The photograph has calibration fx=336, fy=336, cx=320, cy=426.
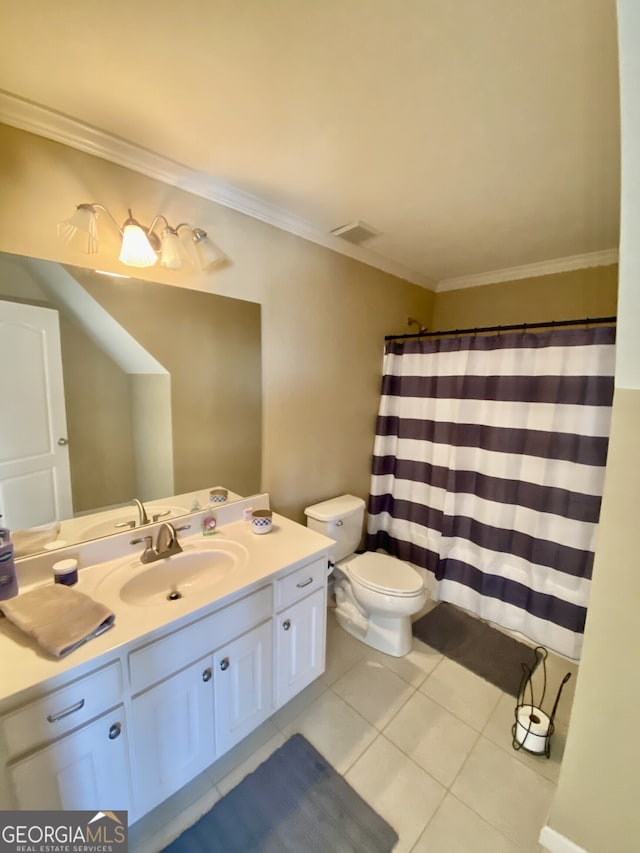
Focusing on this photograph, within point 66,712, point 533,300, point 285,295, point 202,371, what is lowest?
point 66,712

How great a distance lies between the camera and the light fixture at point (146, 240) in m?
1.16

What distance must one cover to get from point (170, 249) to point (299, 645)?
5.74 ft

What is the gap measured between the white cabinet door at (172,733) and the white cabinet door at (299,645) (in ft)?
1.00

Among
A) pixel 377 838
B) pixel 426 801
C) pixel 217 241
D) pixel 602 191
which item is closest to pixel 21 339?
pixel 217 241

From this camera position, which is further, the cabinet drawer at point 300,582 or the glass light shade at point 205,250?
the glass light shade at point 205,250

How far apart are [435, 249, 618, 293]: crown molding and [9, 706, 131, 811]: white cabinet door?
313cm

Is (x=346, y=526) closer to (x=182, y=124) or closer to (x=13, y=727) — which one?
(x=13, y=727)

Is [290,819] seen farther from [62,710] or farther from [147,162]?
[147,162]

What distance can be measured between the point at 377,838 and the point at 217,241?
2370 millimetres

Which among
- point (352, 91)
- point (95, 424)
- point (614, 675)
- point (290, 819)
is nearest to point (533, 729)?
point (614, 675)

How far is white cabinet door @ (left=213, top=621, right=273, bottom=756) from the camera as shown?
1.19 metres

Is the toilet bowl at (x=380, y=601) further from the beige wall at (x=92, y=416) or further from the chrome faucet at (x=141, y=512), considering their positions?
the beige wall at (x=92, y=416)

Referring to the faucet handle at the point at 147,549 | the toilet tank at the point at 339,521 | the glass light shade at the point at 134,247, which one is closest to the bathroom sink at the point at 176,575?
the faucet handle at the point at 147,549

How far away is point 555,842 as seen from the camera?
1.09 m
